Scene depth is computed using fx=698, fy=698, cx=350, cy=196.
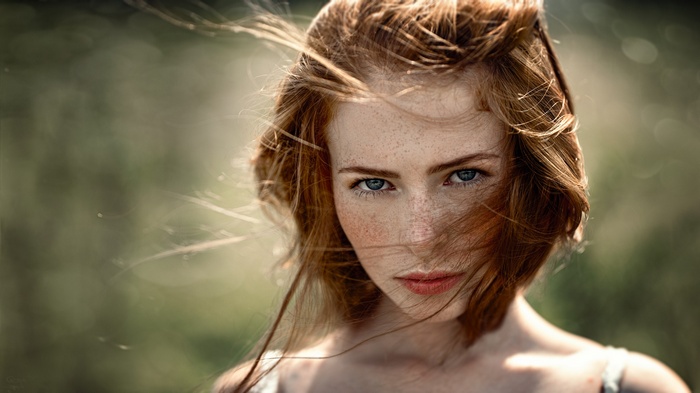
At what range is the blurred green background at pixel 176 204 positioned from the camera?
2.40 meters

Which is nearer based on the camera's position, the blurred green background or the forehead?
the forehead

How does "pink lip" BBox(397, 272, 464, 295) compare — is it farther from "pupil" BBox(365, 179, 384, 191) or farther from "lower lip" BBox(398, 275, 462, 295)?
"pupil" BBox(365, 179, 384, 191)

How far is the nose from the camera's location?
3.49 feet

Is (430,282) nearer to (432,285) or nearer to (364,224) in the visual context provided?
(432,285)

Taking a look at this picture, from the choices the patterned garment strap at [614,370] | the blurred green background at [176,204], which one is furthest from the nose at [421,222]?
the blurred green background at [176,204]

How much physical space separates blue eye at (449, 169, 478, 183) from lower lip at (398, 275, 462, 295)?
16 centimetres

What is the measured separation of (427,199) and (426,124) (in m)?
0.11

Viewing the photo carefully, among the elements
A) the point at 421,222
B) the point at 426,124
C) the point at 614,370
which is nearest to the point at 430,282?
the point at 421,222

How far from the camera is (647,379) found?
Answer: 1.26 m

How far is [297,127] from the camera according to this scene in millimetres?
1237

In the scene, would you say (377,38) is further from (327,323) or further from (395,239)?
(327,323)

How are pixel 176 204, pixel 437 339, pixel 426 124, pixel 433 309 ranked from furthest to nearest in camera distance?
pixel 176 204 < pixel 437 339 < pixel 433 309 < pixel 426 124

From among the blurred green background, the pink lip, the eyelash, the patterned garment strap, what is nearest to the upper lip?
the pink lip

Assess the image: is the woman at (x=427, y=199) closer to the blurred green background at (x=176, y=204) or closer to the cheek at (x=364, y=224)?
the cheek at (x=364, y=224)
